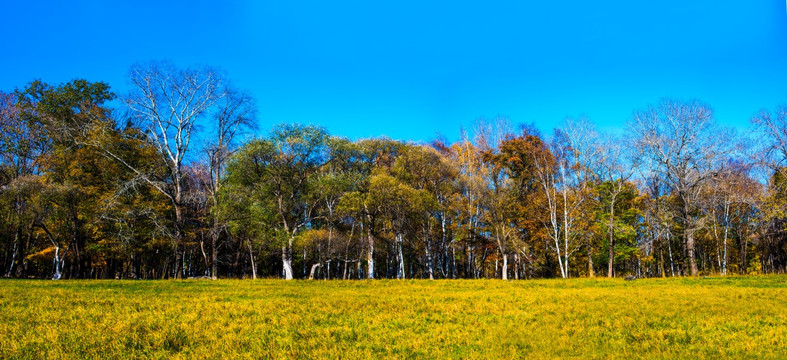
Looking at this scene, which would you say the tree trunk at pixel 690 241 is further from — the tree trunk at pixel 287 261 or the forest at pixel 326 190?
the tree trunk at pixel 287 261

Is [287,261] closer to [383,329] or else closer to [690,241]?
[383,329]

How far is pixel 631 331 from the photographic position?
7.75m

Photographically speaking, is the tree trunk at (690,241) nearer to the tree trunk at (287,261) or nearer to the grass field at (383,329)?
the grass field at (383,329)

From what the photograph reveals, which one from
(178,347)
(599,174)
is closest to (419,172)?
(599,174)

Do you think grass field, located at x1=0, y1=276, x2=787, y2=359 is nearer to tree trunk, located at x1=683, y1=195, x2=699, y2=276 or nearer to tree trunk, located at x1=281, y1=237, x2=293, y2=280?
tree trunk, located at x1=281, y1=237, x2=293, y2=280

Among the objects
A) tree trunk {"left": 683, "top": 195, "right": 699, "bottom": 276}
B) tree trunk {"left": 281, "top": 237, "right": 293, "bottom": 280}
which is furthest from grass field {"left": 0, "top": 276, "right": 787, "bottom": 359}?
tree trunk {"left": 683, "top": 195, "right": 699, "bottom": 276}

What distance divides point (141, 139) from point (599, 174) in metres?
36.4

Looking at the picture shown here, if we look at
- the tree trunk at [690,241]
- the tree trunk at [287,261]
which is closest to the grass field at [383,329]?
the tree trunk at [287,261]

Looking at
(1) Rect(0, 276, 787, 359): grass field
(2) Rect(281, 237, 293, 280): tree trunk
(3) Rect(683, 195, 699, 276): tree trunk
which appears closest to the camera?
(1) Rect(0, 276, 787, 359): grass field

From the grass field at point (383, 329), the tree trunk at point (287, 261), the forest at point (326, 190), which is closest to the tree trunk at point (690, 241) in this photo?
the forest at point (326, 190)

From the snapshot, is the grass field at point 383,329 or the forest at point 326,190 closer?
the grass field at point 383,329

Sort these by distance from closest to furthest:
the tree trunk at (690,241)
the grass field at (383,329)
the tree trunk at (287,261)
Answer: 1. the grass field at (383,329)
2. the tree trunk at (287,261)
3. the tree trunk at (690,241)

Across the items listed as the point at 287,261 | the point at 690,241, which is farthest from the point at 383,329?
the point at 690,241

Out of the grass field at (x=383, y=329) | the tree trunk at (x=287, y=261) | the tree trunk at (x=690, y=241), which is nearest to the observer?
the grass field at (x=383, y=329)
